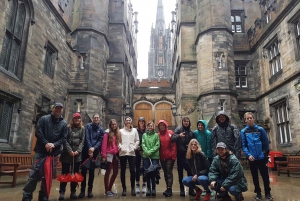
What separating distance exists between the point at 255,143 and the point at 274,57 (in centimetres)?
1088

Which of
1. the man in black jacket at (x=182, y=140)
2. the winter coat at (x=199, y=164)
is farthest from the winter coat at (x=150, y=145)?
the winter coat at (x=199, y=164)

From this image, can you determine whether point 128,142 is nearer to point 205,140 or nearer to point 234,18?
point 205,140

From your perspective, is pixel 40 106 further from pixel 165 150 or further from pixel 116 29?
pixel 116 29

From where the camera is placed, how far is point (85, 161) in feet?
15.2

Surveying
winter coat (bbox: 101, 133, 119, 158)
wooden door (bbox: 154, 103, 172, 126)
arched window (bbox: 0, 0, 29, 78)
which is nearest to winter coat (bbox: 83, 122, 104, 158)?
winter coat (bbox: 101, 133, 119, 158)

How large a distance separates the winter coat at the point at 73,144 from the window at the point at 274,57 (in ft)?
41.0

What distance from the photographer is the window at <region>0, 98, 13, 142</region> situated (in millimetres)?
8367

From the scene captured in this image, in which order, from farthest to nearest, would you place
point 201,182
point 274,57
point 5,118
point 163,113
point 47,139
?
point 163,113, point 274,57, point 5,118, point 201,182, point 47,139

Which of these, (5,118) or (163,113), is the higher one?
(163,113)

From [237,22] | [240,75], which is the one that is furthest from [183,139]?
[237,22]

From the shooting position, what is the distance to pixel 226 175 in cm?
418

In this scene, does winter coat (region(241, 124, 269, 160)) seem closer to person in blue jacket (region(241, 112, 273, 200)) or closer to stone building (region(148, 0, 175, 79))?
person in blue jacket (region(241, 112, 273, 200))

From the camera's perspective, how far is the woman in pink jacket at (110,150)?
486 cm

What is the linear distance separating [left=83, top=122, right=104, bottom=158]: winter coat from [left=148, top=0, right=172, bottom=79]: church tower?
55.6 meters
